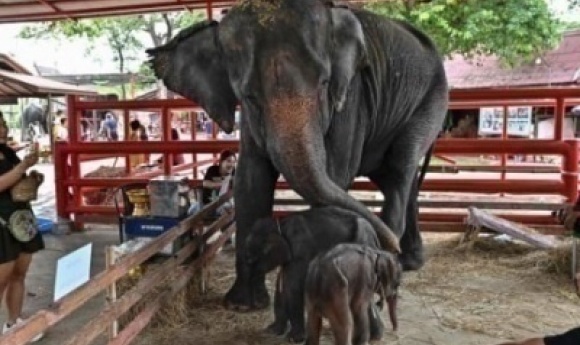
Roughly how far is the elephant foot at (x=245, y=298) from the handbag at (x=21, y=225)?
1292 mm

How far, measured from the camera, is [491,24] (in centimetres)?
1288

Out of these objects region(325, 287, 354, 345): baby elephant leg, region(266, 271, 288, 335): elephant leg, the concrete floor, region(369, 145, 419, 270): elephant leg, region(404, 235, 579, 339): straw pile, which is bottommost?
the concrete floor

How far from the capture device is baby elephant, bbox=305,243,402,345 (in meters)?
2.86

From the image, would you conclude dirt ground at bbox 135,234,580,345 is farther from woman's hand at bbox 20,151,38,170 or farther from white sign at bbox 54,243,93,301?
woman's hand at bbox 20,151,38,170

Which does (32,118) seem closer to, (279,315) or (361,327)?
(279,315)

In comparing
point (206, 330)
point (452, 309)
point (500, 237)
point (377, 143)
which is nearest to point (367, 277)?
point (206, 330)

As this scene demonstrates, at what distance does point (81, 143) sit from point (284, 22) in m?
4.46

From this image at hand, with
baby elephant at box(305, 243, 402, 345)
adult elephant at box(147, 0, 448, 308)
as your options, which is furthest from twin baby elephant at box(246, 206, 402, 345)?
adult elephant at box(147, 0, 448, 308)

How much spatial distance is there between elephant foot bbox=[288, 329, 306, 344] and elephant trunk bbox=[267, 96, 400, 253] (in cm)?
75

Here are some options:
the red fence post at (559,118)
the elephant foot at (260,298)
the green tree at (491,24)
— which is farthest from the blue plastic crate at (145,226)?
the green tree at (491,24)

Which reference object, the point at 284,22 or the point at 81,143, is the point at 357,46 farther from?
the point at 81,143

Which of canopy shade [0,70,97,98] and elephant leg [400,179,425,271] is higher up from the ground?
canopy shade [0,70,97,98]

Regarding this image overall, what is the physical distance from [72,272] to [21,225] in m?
1.07

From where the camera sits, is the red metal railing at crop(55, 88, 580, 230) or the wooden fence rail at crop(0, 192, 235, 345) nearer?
the wooden fence rail at crop(0, 192, 235, 345)
